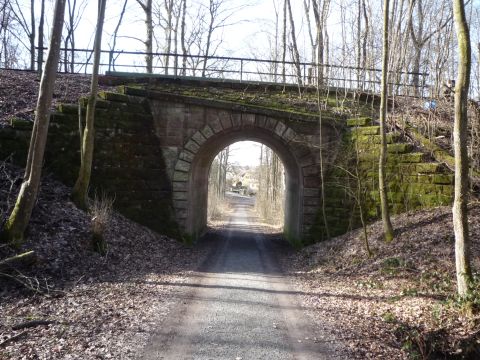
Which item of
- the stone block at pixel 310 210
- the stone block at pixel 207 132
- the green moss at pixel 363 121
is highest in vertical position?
the green moss at pixel 363 121

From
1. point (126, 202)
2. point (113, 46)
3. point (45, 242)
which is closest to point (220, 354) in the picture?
point (45, 242)

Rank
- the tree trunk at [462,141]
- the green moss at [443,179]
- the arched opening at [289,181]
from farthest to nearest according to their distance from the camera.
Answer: the arched opening at [289,181]
the green moss at [443,179]
the tree trunk at [462,141]

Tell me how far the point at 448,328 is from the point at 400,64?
43.1ft

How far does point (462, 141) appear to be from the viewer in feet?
19.9

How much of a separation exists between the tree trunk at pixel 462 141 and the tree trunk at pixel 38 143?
23.7ft

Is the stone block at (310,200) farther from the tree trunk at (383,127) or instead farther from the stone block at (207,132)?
the stone block at (207,132)

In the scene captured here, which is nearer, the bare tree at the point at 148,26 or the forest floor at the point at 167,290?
the forest floor at the point at 167,290

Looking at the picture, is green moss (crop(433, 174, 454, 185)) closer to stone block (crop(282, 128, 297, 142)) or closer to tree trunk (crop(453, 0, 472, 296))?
stone block (crop(282, 128, 297, 142))

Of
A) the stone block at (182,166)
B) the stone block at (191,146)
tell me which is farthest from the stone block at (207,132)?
the stone block at (182,166)

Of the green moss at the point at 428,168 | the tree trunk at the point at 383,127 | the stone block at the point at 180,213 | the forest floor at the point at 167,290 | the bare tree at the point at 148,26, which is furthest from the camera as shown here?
the bare tree at the point at 148,26

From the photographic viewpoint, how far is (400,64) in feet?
53.9

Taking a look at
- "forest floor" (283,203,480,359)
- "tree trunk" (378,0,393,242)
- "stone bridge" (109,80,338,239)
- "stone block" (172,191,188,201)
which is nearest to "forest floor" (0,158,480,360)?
"forest floor" (283,203,480,359)

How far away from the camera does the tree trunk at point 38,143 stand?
7734 millimetres

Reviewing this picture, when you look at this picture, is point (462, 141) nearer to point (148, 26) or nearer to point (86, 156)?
point (86, 156)
